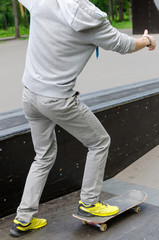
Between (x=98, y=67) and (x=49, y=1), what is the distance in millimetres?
9390

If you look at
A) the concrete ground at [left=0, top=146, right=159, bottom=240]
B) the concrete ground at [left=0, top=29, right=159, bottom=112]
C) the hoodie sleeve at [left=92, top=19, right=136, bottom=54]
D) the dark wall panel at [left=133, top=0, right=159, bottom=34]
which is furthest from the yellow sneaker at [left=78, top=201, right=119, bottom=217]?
the dark wall panel at [left=133, top=0, right=159, bottom=34]

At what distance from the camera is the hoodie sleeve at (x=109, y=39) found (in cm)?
264

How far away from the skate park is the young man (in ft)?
0.74

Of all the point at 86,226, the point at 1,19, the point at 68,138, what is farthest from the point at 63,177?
the point at 1,19

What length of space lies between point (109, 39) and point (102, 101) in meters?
1.96

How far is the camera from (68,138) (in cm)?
384

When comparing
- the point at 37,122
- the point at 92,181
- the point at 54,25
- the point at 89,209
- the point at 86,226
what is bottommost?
the point at 86,226

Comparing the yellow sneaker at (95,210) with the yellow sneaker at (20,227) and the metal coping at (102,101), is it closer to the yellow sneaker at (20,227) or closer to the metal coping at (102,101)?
the yellow sneaker at (20,227)

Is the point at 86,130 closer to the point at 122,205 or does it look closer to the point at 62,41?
the point at 62,41

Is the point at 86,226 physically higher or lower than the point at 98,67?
→ higher

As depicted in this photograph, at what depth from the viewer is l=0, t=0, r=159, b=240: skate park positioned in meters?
3.11

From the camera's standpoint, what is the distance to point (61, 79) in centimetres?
273

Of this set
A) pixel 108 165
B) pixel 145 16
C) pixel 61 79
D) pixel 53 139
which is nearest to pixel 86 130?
pixel 53 139

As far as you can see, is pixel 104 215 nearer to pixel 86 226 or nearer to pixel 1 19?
pixel 86 226
